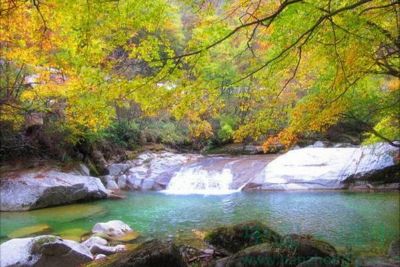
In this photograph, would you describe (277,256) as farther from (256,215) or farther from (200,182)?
(200,182)

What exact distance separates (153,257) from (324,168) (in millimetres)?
13076

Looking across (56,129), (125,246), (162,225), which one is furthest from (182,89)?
(56,129)

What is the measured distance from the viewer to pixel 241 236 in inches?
239

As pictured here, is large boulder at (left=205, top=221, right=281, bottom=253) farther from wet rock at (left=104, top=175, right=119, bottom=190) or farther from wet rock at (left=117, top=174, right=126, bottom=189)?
wet rock at (left=117, top=174, right=126, bottom=189)

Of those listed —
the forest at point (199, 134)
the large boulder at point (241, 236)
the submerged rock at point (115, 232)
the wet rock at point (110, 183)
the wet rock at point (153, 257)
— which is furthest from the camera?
the wet rock at point (110, 183)

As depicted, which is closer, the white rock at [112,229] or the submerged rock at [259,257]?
the submerged rock at [259,257]

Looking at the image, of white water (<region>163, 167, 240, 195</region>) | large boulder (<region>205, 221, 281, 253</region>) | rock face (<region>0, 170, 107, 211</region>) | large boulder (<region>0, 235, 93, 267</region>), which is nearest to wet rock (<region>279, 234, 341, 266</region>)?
Result: large boulder (<region>205, 221, 281, 253</region>)

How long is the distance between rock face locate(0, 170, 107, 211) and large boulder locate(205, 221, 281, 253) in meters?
8.91

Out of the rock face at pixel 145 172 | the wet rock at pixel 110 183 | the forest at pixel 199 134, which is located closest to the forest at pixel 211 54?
the forest at pixel 199 134

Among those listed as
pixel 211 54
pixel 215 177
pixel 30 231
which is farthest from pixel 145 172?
pixel 211 54

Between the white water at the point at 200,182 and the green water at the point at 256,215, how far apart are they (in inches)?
55.7

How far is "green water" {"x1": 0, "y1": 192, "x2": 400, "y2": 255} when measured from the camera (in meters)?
9.34

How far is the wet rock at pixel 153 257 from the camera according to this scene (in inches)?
→ 177

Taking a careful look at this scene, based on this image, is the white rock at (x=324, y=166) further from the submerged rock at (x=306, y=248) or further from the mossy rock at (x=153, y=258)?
the mossy rock at (x=153, y=258)
